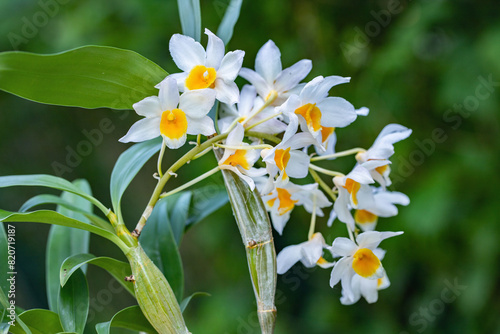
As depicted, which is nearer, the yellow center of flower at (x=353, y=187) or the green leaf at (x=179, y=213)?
the yellow center of flower at (x=353, y=187)

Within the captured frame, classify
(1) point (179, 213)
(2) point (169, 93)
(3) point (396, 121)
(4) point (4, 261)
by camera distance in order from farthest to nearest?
(3) point (396, 121)
(1) point (179, 213)
(4) point (4, 261)
(2) point (169, 93)

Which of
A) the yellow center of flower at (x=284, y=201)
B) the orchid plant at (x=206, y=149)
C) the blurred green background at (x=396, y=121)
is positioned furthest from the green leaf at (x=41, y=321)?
the blurred green background at (x=396, y=121)

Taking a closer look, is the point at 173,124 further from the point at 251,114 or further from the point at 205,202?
the point at 205,202

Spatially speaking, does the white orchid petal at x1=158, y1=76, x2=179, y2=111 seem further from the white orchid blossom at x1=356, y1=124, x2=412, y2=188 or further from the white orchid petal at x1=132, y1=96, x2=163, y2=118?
the white orchid blossom at x1=356, y1=124, x2=412, y2=188

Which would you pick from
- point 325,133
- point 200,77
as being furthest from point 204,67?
point 325,133

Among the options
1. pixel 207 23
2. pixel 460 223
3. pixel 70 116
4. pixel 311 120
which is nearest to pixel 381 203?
pixel 311 120

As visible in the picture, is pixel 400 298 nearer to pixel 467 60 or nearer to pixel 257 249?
pixel 467 60

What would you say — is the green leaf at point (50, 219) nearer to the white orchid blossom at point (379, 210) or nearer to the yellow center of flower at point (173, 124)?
the yellow center of flower at point (173, 124)

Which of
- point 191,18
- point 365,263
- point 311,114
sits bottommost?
point 365,263
